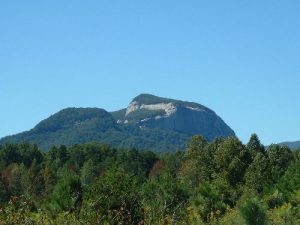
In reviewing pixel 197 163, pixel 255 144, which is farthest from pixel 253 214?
pixel 255 144

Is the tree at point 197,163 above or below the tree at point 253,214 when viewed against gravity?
above

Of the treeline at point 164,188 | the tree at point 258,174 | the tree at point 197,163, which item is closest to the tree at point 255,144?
the treeline at point 164,188

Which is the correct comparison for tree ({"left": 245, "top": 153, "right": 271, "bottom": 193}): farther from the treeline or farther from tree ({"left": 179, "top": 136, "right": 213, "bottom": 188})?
tree ({"left": 179, "top": 136, "right": 213, "bottom": 188})

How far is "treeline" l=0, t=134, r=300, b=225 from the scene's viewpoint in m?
6.70

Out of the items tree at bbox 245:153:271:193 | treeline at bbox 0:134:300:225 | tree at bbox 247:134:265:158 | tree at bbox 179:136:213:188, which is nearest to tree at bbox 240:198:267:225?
treeline at bbox 0:134:300:225

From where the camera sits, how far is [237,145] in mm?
57906

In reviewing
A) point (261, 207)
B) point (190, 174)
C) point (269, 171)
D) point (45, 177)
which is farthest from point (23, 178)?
point (261, 207)

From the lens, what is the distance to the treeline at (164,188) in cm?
670

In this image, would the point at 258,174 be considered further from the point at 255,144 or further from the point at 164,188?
the point at 164,188

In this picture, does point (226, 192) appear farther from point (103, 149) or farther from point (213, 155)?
point (103, 149)

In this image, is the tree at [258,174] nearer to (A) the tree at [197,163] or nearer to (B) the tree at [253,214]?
(A) the tree at [197,163]

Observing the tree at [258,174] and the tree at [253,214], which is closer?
the tree at [253,214]

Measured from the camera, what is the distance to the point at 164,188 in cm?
3052

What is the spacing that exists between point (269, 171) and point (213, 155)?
10.2 metres
